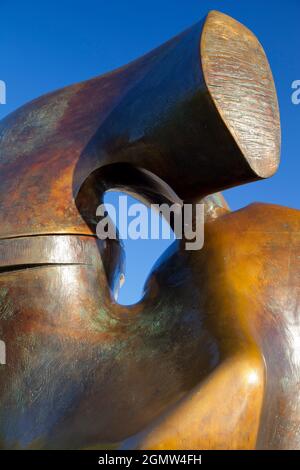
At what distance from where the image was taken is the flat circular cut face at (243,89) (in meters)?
2.40

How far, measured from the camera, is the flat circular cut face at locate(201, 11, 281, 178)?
7.87 feet

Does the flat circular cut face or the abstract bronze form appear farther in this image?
the flat circular cut face

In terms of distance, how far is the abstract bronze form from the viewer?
7.34 ft

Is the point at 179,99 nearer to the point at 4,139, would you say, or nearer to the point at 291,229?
the point at 291,229

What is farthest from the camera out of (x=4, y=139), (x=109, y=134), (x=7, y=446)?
(x=4, y=139)

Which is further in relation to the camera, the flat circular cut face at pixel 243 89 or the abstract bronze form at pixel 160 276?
the flat circular cut face at pixel 243 89

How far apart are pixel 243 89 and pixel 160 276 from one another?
32.6 inches

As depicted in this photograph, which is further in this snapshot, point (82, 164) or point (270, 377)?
point (82, 164)

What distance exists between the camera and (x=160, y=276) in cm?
278
